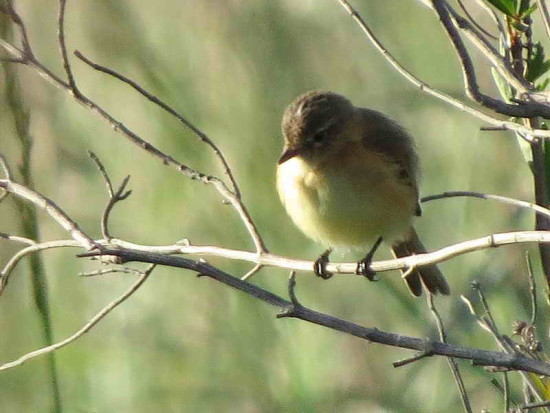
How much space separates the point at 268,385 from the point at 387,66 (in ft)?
5.69

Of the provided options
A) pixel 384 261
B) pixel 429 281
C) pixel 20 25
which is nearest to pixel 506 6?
pixel 384 261

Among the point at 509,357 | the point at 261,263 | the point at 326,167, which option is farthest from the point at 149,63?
the point at 509,357

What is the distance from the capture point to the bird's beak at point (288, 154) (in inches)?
128

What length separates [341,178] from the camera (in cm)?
327

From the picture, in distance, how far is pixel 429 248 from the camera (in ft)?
13.3

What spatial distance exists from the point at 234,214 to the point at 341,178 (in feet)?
1.88

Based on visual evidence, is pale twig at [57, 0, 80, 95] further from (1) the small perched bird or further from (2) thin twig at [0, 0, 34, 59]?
(1) the small perched bird

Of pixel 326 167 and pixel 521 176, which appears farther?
pixel 521 176

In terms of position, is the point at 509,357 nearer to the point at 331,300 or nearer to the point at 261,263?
the point at 261,263

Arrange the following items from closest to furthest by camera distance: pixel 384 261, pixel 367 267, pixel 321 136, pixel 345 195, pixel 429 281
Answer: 1. pixel 384 261
2. pixel 367 267
3. pixel 345 195
4. pixel 321 136
5. pixel 429 281

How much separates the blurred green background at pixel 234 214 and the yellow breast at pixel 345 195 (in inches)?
10.6

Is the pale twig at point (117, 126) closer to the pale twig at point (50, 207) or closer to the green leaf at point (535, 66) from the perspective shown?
the pale twig at point (50, 207)

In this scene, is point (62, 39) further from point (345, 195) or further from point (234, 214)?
point (234, 214)

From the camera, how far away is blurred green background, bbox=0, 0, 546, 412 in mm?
3496
